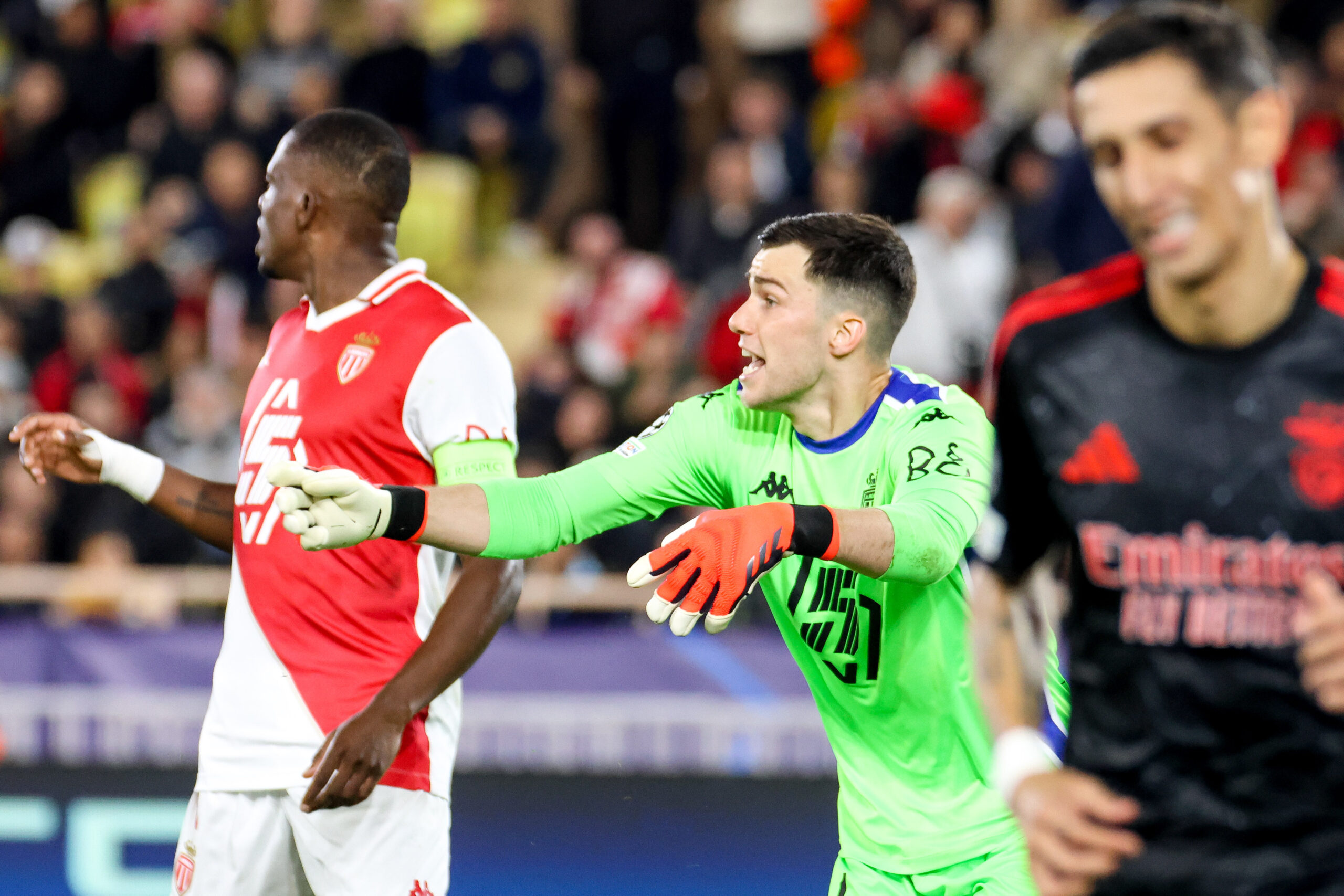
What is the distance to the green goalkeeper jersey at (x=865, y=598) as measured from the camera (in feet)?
12.2

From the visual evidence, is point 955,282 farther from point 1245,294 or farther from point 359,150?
point 1245,294

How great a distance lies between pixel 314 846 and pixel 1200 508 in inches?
97.1

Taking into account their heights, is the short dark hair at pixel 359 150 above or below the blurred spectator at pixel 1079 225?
below

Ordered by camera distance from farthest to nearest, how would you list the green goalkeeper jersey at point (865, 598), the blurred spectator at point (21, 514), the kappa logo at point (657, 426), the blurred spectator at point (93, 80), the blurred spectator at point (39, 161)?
the blurred spectator at point (93, 80), the blurred spectator at point (39, 161), the blurred spectator at point (21, 514), the kappa logo at point (657, 426), the green goalkeeper jersey at point (865, 598)

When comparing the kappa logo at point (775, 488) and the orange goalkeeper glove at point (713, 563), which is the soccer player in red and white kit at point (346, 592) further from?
the orange goalkeeper glove at point (713, 563)

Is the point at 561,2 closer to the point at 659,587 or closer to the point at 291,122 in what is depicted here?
the point at 291,122

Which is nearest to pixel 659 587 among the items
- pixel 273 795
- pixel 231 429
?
pixel 273 795

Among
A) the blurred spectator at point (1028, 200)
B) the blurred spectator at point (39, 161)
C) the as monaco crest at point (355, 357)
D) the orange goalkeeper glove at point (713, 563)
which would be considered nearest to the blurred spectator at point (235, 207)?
the blurred spectator at point (39, 161)

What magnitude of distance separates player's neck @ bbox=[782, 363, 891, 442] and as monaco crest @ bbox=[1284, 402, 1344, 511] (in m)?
1.54

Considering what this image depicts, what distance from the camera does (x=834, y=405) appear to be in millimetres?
3928

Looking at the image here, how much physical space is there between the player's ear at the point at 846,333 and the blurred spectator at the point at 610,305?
6.50 m

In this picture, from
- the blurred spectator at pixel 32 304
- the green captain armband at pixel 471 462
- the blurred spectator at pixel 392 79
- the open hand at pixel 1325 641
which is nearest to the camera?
the open hand at pixel 1325 641

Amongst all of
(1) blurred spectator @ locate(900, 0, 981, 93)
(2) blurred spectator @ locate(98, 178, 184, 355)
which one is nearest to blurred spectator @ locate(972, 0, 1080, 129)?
(1) blurred spectator @ locate(900, 0, 981, 93)

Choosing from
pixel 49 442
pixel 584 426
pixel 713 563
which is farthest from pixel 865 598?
pixel 584 426
